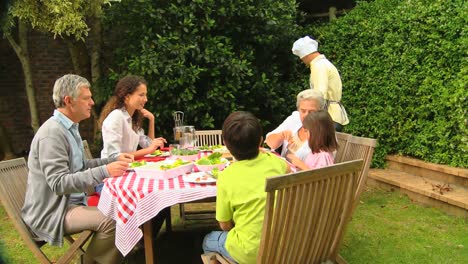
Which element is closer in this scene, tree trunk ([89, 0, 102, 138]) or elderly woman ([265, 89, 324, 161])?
elderly woman ([265, 89, 324, 161])

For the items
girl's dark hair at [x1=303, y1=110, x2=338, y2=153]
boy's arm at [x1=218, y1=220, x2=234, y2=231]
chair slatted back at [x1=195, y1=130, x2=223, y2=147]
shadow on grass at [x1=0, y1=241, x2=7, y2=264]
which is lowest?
boy's arm at [x1=218, y1=220, x2=234, y2=231]

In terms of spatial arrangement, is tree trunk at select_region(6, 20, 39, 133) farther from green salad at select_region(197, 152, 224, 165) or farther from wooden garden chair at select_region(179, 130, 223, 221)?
green salad at select_region(197, 152, 224, 165)

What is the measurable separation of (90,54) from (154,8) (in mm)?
2325

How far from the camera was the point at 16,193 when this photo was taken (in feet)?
8.31

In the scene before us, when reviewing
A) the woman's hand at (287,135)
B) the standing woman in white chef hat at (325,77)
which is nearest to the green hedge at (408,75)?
the standing woman in white chef hat at (325,77)

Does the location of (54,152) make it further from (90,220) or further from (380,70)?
(380,70)

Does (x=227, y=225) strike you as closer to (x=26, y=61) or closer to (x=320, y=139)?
(x=320, y=139)

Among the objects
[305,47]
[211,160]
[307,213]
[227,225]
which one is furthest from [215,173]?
[305,47]

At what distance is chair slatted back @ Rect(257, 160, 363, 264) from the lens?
1.68 metres

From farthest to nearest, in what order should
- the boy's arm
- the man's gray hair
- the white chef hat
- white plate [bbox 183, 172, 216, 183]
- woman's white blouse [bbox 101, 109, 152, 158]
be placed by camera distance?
the white chef hat → woman's white blouse [bbox 101, 109, 152, 158] → the man's gray hair → white plate [bbox 183, 172, 216, 183] → the boy's arm

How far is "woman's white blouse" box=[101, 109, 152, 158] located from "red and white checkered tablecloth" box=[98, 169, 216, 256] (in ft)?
2.92

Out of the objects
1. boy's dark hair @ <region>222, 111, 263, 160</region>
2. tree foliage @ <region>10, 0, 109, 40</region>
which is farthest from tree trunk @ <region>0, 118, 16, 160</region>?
boy's dark hair @ <region>222, 111, 263, 160</region>

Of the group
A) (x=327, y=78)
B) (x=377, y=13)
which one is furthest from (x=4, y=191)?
(x=377, y=13)

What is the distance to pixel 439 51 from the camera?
4543 millimetres
